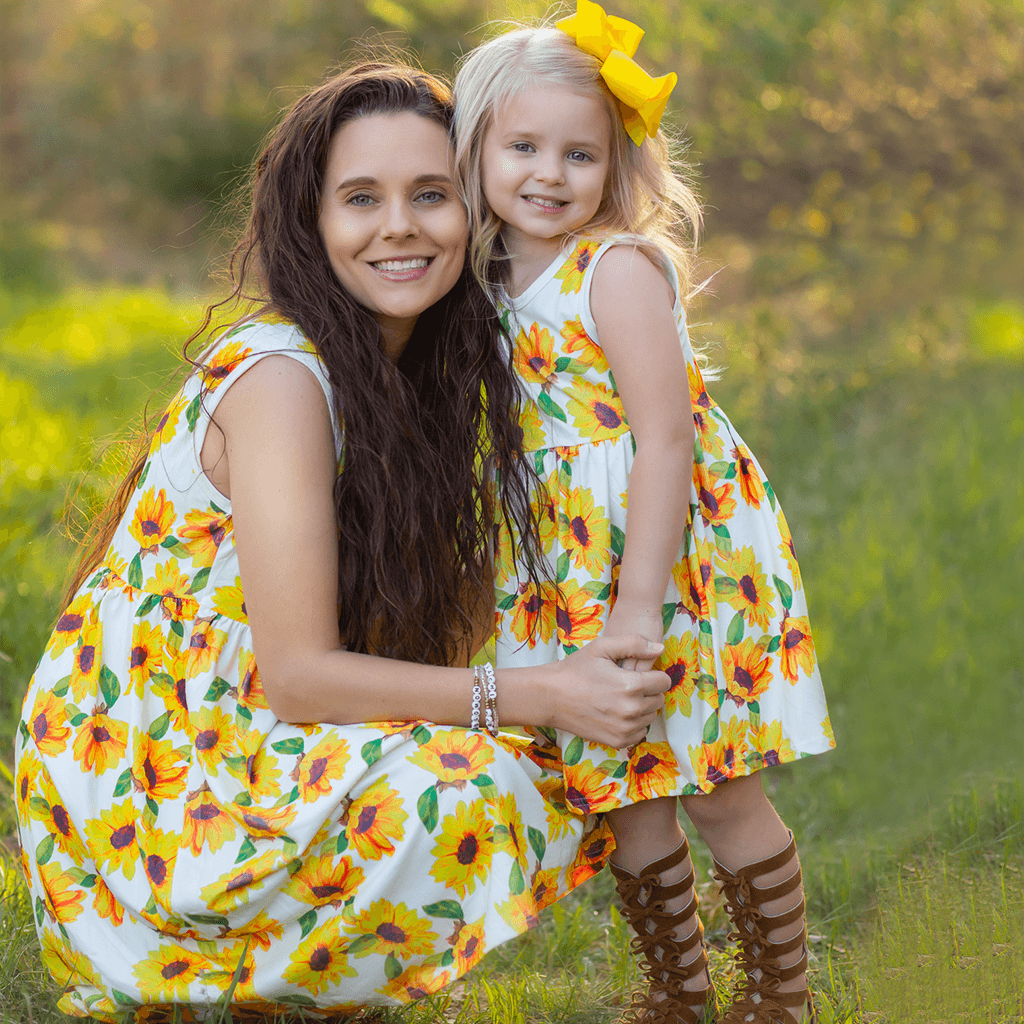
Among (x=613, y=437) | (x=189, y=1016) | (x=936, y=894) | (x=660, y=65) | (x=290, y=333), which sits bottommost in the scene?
(x=936, y=894)

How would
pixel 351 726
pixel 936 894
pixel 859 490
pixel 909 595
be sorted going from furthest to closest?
pixel 859 490 → pixel 909 595 → pixel 936 894 → pixel 351 726

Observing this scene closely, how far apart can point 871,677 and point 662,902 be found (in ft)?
5.21

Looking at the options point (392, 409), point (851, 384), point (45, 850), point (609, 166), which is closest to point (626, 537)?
point (392, 409)

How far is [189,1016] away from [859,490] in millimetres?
3366

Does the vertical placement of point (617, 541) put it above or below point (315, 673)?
above

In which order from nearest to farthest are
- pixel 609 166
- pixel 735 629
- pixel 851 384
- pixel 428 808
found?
pixel 428 808, pixel 735 629, pixel 609 166, pixel 851 384

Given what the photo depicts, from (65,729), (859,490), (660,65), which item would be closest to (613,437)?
(65,729)

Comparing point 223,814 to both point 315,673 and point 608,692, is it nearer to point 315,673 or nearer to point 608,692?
point 315,673

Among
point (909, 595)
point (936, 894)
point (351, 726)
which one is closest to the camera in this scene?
point (351, 726)

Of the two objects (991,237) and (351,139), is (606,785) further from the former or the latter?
(991,237)

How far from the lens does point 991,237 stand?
282 inches

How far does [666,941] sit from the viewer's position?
74.2 inches

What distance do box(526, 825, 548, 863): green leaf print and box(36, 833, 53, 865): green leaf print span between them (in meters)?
0.73

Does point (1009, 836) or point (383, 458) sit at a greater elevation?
point (383, 458)
